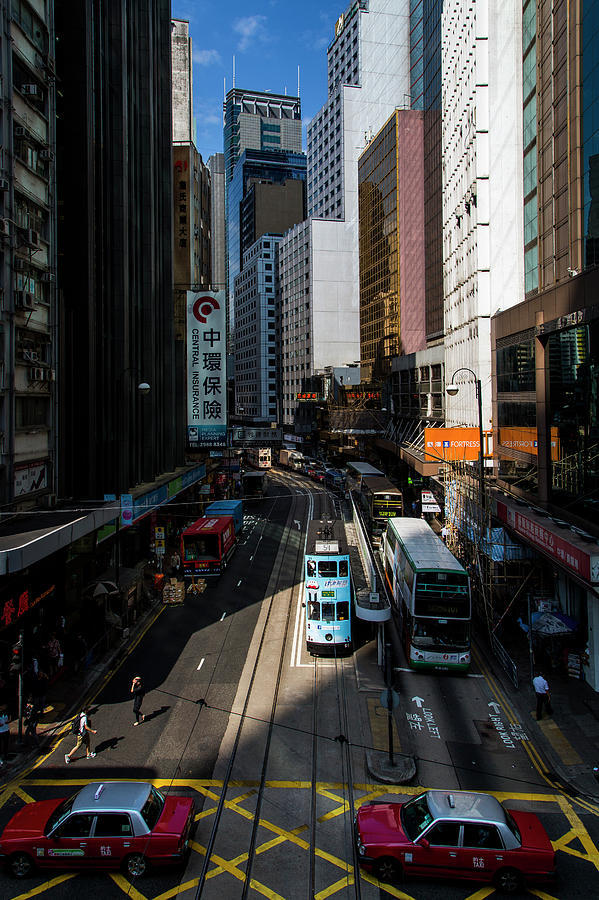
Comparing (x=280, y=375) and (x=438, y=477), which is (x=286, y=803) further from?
(x=280, y=375)

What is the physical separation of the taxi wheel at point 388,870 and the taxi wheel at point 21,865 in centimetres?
646

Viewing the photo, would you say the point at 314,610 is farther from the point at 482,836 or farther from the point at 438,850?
the point at 482,836

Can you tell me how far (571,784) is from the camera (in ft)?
50.6

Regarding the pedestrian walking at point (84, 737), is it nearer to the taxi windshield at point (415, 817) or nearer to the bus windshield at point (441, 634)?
the taxi windshield at point (415, 817)

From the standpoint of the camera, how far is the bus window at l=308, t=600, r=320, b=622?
23.4m

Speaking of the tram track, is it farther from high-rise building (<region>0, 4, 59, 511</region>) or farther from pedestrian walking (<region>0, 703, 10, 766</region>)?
high-rise building (<region>0, 4, 59, 511</region>)

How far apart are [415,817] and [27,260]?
22561 millimetres

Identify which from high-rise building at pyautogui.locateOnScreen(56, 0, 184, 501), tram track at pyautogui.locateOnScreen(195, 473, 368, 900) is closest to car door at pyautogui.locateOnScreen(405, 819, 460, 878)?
tram track at pyautogui.locateOnScreen(195, 473, 368, 900)

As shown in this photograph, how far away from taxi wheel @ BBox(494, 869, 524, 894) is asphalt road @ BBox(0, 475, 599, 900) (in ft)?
1.28

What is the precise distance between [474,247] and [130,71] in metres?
25.0

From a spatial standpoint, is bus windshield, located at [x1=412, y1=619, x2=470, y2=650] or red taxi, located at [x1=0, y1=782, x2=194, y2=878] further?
bus windshield, located at [x1=412, y1=619, x2=470, y2=650]

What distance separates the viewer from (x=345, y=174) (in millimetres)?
128750

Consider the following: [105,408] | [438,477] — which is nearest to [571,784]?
[105,408]

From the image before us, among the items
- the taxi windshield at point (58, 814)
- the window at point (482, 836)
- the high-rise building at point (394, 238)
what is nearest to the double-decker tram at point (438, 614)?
the window at point (482, 836)
